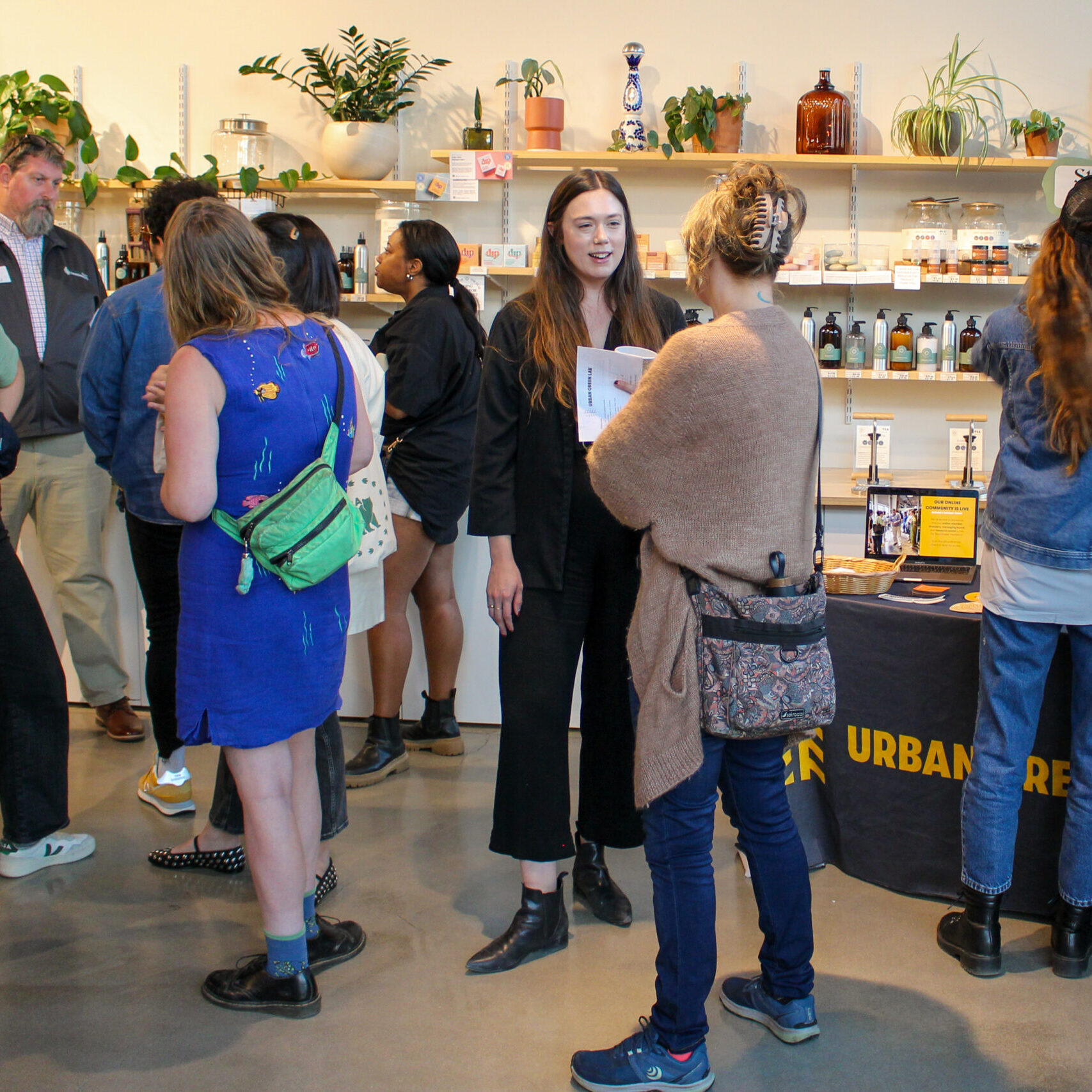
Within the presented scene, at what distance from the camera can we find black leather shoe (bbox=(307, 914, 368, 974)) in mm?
2186

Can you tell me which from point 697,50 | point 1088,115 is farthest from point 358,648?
point 1088,115

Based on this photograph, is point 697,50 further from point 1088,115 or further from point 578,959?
point 578,959

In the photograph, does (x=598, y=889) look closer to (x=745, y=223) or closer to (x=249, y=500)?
(x=249, y=500)

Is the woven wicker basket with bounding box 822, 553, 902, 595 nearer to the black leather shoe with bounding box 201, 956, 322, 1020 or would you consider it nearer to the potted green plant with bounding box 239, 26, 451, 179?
the black leather shoe with bounding box 201, 956, 322, 1020

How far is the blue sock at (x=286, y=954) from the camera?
1976 mm

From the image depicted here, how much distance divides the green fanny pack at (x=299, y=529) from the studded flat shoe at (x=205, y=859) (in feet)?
3.53

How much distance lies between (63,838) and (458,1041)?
4.18 feet

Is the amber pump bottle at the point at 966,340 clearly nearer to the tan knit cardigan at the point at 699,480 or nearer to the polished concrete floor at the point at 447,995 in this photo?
the polished concrete floor at the point at 447,995

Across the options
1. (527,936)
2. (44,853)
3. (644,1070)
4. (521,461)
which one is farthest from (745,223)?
(44,853)

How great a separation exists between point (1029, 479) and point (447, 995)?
1484 millimetres

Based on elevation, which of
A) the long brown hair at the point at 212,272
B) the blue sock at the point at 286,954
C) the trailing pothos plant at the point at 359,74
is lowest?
the blue sock at the point at 286,954

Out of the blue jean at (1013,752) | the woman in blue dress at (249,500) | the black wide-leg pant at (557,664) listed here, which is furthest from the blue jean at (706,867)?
the woman in blue dress at (249,500)

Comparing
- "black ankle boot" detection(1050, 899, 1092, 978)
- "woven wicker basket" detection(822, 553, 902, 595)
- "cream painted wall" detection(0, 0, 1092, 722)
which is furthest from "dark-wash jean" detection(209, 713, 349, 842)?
"cream painted wall" detection(0, 0, 1092, 722)

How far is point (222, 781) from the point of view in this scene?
253cm
